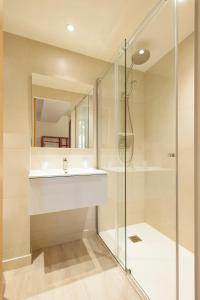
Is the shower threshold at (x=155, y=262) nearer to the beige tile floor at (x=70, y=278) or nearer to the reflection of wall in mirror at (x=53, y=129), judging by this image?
the beige tile floor at (x=70, y=278)

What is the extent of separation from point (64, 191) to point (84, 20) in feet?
5.37

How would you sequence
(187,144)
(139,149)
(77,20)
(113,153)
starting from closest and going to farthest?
(77,20) → (187,144) → (113,153) → (139,149)

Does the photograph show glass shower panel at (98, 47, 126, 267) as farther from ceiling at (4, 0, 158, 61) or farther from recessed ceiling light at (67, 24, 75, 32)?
recessed ceiling light at (67, 24, 75, 32)

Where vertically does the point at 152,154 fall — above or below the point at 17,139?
below

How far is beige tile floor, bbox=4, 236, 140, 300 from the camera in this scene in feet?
4.16

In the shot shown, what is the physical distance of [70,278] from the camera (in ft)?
4.70

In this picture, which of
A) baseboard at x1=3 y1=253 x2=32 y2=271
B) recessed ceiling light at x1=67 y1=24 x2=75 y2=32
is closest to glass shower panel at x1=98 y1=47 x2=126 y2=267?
recessed ceiling light at x1=67 y1=24 x2=75 y2=32

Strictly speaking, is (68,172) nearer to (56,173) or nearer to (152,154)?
(56,173)

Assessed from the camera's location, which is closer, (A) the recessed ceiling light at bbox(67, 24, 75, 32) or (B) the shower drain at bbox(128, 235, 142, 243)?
(A) the recessed ceiling light at bbox(67, 24, 75, 32)

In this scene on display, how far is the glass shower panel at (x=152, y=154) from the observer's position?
1344mm

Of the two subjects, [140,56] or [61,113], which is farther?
[61,113]

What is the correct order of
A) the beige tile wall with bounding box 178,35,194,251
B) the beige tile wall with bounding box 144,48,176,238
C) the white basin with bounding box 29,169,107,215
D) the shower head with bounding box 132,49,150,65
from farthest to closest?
the shower head with bounding box 132,49,150,65 → the beige tile wall with bounding box 178,35,194,251 → the beige tile wall with bounding box 144,48,176,238 → the white basin with bounding box 29,169,107,215

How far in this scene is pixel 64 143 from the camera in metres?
1.98

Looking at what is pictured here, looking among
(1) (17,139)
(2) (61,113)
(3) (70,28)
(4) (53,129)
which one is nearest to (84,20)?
(3) (70,28)
